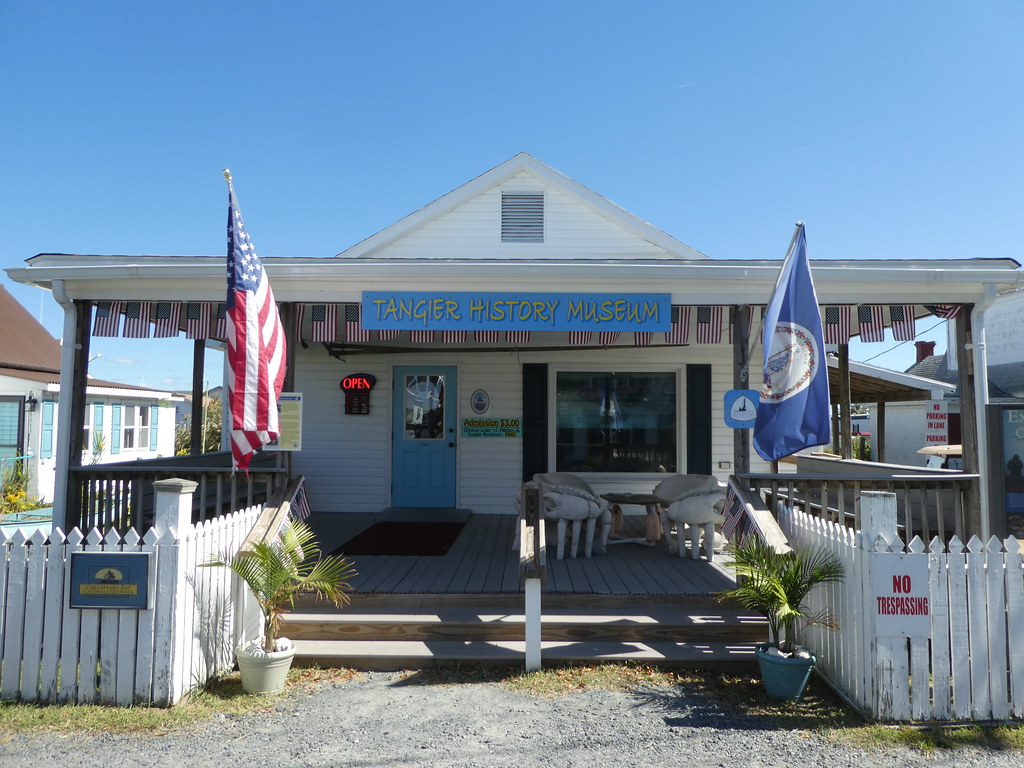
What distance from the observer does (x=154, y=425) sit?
20.8 meters

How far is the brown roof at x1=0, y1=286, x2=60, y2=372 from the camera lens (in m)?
15.8

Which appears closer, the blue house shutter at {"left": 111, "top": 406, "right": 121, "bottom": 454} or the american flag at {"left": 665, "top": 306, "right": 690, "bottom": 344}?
the american flag at {"left": 665, "top": 306, "right": 690, "bottom": 344}

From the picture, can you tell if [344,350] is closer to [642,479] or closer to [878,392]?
[642,479]

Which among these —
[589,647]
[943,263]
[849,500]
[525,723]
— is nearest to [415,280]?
[589,647]

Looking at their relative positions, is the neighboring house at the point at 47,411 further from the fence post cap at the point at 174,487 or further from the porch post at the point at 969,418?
the porch post at the point at 969,418

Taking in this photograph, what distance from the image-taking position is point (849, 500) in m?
7.78

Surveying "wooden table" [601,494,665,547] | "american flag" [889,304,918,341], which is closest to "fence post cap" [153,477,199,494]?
"wooden table" [601,494,665,547]

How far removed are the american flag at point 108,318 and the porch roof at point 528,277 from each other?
0.19 metres

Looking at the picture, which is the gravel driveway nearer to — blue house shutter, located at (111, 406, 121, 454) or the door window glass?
the door window glass

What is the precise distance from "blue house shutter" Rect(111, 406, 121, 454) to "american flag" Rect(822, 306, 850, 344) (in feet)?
58.8

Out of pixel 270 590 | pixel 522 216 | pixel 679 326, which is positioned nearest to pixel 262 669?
pixel 270 590

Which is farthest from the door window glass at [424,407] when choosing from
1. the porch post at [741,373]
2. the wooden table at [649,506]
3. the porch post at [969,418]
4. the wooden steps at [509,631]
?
the porch post at [969,418]

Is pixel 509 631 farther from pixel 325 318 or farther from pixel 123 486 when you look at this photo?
pixel 123 486

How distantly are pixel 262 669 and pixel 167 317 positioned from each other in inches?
144
